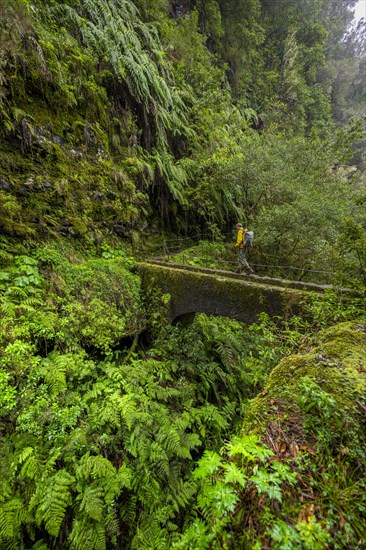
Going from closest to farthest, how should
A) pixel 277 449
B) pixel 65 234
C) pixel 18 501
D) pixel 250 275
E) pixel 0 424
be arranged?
pixel 277 449 → pixel 18 501 → pixel 0 424 → pixel 250 275 → pixel 65 234

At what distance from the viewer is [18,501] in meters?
3.14

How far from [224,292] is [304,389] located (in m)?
4.14

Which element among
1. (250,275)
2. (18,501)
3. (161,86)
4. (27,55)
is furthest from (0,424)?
(161,86)

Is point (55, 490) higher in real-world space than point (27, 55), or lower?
lower

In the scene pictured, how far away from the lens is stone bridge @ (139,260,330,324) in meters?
5.03

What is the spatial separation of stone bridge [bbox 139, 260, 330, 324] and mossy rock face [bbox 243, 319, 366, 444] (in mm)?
2512

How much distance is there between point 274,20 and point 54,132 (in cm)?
2524

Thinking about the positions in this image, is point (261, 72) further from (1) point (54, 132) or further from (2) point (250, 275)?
(2) point (250, 275)

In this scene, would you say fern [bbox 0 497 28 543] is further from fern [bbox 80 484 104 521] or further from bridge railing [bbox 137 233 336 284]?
bridge railing [bbox 137 233 336 284]

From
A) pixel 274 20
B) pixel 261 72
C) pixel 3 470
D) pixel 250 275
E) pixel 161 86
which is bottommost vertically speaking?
pixel 3 470

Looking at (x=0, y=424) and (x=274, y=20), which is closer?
(x=0, y=424)

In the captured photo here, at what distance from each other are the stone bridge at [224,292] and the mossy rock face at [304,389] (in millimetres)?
2512

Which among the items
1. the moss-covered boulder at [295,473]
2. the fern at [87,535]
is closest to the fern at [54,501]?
the fern at [87,535]

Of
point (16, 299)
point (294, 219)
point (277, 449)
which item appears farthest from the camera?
point (294, 219)
